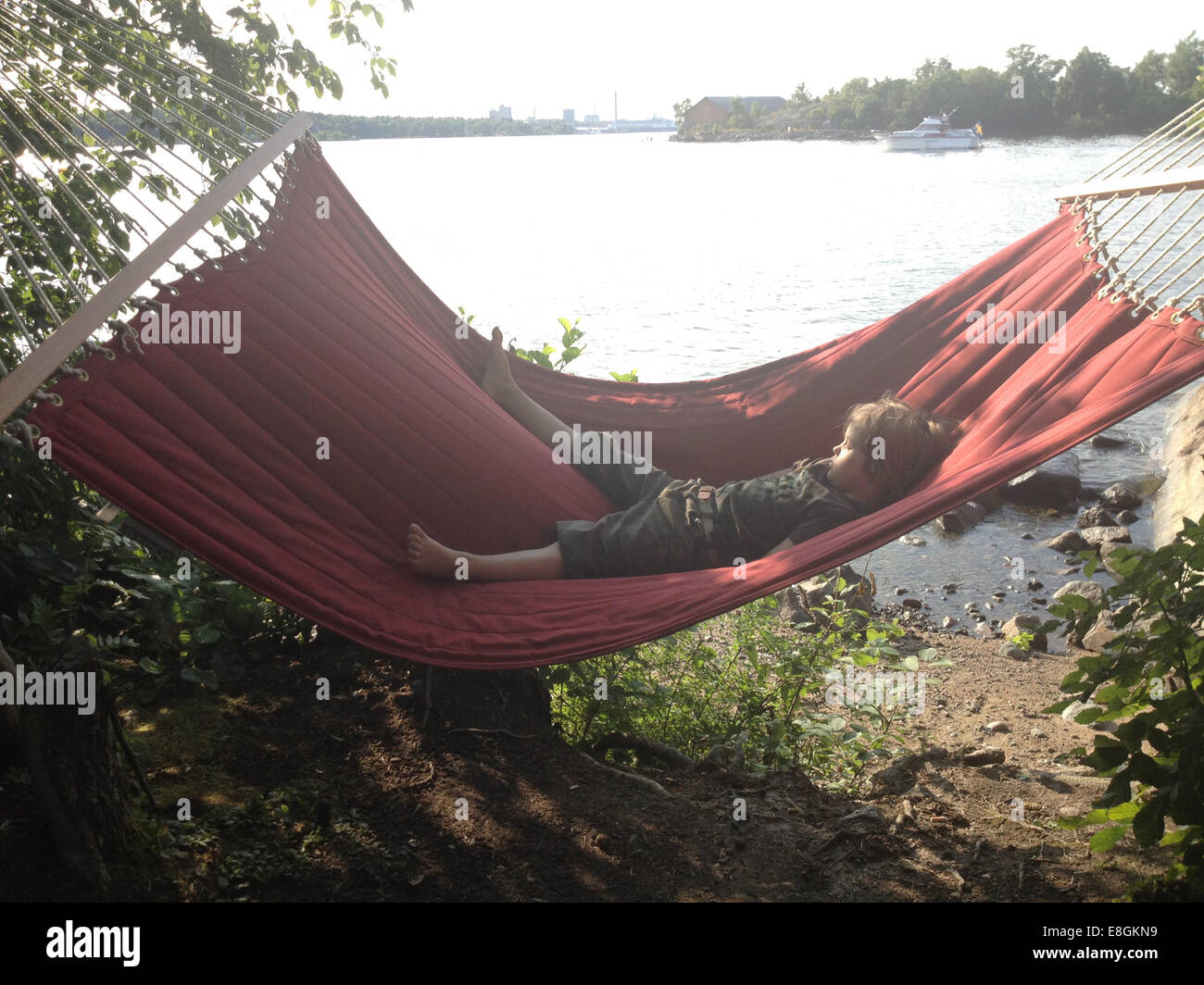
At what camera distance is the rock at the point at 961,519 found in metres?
4.83

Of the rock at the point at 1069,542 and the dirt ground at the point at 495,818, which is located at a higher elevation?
the rock at the point at 1069,542

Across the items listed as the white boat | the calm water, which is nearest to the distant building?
the white boat

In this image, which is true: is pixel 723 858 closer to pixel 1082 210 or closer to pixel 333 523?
pixel 333 523

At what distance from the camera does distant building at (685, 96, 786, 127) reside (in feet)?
127

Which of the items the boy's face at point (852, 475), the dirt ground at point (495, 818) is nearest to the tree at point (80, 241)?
the dirt ground at point (495, 818)

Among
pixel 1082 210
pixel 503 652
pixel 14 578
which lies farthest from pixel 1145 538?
pixel 14 578

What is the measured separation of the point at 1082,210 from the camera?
8.39ft

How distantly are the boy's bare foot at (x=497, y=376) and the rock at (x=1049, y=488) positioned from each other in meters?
3.48

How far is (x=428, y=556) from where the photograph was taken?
2002mm

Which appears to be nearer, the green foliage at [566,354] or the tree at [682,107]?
the green foliage at [566,354]

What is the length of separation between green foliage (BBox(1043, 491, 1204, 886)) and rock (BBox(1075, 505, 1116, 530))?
3.62m

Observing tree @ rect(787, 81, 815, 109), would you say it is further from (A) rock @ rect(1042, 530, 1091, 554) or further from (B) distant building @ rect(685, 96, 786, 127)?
(A) rock @ rect(1042, 530, 1091, 554)

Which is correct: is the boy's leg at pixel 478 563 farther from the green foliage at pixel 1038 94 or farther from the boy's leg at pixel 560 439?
the green foliage at pixel 1038 94

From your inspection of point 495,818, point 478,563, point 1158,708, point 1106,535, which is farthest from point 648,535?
point 1106,535
